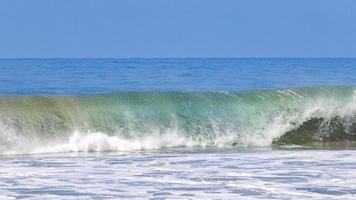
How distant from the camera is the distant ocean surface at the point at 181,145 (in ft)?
29.5

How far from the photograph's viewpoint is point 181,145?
14.2 meters

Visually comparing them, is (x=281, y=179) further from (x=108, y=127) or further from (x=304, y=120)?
(x=304, y=120)

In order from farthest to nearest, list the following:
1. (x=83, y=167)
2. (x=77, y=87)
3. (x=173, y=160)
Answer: (x=77, y=87), (x=173, y=160), (x=83, y=167)

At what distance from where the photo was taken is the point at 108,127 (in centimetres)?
1414

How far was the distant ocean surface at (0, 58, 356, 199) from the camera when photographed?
9.00 metres

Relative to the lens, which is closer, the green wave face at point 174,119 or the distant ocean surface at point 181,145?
the distant ocean surface at point 181,145

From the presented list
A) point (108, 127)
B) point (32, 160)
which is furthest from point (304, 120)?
point (32, 160)

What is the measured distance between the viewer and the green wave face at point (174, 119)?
13.5 m

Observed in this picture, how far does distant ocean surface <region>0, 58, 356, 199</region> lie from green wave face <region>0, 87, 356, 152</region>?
0.02 m

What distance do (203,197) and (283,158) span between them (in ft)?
11.4

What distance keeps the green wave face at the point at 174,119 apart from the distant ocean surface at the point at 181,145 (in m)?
0.02

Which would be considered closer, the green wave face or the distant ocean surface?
the distant ocean surface

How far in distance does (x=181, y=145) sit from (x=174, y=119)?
2.94ft

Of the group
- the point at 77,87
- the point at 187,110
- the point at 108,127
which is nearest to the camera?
the point at 108,127
